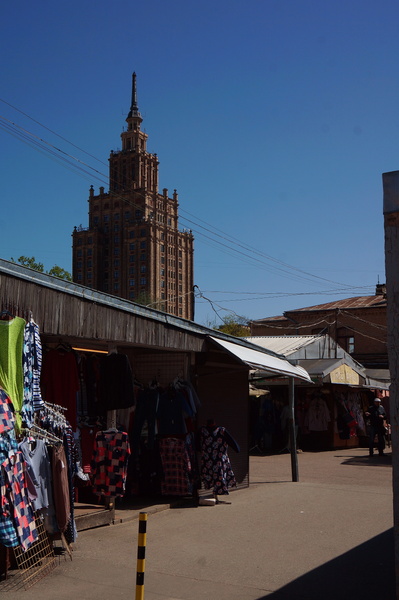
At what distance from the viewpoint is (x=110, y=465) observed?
30.9 feet

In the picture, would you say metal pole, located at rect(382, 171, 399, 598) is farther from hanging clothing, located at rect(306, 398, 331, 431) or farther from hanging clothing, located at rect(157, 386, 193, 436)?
hanging clothing, located at rect(306, 398, 331, 431)

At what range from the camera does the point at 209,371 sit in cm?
1270

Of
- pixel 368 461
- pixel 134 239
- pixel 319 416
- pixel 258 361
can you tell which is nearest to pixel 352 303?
pixel 319 416

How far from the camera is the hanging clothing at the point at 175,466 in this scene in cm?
1130

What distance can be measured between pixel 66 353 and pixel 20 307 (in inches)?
73.9

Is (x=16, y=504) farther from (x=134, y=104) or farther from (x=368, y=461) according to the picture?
(x=134, y=104)

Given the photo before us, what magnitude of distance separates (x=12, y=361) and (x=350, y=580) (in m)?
4.22

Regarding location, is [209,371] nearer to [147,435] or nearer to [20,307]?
[147,435]

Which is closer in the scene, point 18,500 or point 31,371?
point 18,500

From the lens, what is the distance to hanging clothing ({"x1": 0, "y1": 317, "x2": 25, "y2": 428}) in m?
7.00

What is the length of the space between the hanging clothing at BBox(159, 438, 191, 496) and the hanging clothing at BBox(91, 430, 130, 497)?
1.96m

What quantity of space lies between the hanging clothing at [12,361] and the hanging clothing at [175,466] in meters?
4.60

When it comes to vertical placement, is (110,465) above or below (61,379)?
below

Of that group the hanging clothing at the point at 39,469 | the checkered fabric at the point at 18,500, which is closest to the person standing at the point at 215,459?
the hanging clothing at the point at 39,469
